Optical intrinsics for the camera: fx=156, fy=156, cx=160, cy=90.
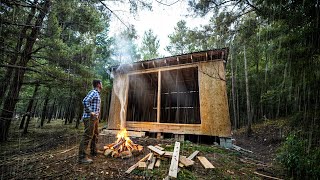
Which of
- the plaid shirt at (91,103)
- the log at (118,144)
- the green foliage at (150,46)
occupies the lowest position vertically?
the log at (118,144)

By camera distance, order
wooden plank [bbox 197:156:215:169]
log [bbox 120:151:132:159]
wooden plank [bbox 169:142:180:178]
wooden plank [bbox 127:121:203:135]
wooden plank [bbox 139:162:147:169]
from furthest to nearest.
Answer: wooden plank [bbox 127:121:203:135] → log [bbox 120:151:132:159] → wooden plank [bbox 197:156:215:169] → wooden plank [bbox 139:162:147:169] → wooden plank [bbox 169:142:180:178]

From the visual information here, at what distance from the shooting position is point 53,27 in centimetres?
645

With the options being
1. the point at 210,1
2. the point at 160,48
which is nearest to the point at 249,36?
the point at 210,1

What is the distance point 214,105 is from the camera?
21.4 feet

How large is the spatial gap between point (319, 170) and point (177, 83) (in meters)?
7.50

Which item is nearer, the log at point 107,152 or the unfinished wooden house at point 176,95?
the log at point 107,152

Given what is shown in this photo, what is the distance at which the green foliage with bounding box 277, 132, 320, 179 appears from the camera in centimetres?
352

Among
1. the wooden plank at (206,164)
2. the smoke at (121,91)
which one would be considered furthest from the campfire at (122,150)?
the smoke at (121,91)

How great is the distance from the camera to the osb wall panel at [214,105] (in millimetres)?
6242

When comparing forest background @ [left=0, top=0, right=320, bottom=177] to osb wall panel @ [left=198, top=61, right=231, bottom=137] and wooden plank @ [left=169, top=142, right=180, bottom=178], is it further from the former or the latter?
wooden plank @ [left=169, top=142, right=180, bottom=178]

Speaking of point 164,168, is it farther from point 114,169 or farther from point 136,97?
point 136,97

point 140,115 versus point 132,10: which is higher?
point 132,10

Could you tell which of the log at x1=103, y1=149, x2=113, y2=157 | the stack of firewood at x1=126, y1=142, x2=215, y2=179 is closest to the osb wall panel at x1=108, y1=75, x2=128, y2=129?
the log at x1=103, y1=149, x2=113, y2=157

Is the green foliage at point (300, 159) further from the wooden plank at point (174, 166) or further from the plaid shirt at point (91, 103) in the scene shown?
the plaid shirt at point (91, 103)
